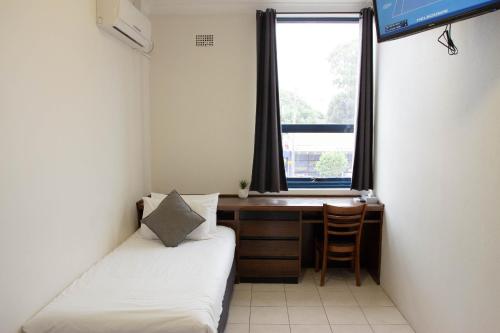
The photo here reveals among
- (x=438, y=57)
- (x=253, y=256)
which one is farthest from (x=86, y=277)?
(x=438, y=57)

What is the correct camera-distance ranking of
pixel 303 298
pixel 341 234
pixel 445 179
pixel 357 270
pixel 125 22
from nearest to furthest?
pixel 445 179
pixel 125 22
pixel 303 298
pixel 341 234
pixel 357 270

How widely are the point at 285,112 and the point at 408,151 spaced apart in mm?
1641

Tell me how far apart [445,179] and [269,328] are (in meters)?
1.76

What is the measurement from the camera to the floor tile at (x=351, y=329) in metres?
2.91

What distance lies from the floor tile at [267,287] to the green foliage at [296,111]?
6.04ft

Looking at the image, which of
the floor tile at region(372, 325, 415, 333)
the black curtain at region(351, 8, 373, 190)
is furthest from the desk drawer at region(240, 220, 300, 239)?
the floor tile at region(372, 325, 415, 333)

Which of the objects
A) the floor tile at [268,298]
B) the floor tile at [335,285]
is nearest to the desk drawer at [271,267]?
the floor tile at [268,298]

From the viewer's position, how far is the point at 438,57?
251cm

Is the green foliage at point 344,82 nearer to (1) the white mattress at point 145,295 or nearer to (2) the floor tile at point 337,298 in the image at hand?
(2) the floor tile at point 337,298

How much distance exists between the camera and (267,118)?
397 centimetres

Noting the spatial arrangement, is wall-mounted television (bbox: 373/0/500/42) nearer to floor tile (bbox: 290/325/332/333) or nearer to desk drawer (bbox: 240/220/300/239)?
desk drawer (bbox: 240/220/300/239)

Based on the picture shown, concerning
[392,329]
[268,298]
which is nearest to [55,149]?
[268,298]

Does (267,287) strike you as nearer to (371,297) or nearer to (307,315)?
(307,315)

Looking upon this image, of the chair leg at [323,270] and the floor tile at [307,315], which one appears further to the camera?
Result: the chair leg at [323,270]
